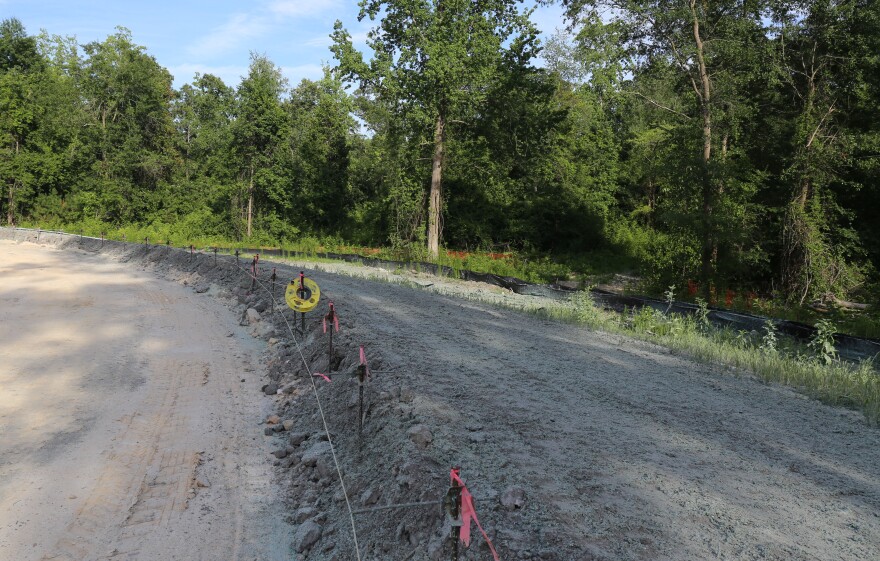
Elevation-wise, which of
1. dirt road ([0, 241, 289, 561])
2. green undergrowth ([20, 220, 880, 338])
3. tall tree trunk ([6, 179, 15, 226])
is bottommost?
dirt road ([0, 241, 289, 561])

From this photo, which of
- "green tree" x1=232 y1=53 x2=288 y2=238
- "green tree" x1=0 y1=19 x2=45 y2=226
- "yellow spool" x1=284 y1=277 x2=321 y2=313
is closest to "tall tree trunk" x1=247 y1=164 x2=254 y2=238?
"green tree" x1=232 y1=53 x2=288 y2=238

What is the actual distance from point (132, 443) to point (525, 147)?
2394cm

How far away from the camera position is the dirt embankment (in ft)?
11.8

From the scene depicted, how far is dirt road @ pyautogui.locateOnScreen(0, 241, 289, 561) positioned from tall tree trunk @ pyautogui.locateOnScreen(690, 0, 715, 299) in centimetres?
1448

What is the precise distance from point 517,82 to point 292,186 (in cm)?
1606

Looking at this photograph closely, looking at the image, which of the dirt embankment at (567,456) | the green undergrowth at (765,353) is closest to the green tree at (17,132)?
the dirt embankment at (567,456)

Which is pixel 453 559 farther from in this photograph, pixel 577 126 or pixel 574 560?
pixel 577 126

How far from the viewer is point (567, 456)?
4629mm

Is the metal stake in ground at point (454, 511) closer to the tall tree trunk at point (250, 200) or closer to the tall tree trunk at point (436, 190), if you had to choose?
the tall tree trunk at point (436, 190)

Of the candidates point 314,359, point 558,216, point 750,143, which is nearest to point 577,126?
point 558,216

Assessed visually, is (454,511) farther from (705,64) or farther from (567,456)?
(705,64)

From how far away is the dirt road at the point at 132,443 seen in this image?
4410 millimetres

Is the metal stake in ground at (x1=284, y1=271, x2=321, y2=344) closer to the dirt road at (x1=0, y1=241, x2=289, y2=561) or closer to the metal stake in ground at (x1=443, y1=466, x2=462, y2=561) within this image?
the dirt road at (x1=0, y1=241, x2=289, y2=561)

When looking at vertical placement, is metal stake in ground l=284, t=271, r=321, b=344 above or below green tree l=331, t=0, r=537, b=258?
below
